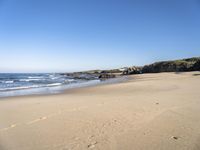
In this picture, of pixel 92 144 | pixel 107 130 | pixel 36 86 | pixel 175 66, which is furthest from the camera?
pixel 175 66

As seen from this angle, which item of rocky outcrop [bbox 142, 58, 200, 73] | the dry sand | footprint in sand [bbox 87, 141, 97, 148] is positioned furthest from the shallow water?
rocky outcrop [bbox 142, 58, 200, 73]

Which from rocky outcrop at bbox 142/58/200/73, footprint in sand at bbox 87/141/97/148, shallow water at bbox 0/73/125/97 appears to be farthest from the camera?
rocky outcrop at bbox 142/58/200/73

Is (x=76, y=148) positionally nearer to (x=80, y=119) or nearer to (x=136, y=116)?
(x=80, y=119)

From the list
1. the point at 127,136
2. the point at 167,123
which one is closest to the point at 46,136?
the point at 127,136

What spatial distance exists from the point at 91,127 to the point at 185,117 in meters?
2.70

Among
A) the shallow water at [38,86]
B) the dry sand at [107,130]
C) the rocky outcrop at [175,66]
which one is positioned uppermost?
the rocky outcrop at [175,66]

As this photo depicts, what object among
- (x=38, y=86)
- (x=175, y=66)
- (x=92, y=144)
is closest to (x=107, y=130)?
(x=92, y=144)

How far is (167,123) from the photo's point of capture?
4848mm

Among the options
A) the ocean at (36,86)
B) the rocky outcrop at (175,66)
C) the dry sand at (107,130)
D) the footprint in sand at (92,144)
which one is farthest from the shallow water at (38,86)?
the rocky outcrop at (175,66)

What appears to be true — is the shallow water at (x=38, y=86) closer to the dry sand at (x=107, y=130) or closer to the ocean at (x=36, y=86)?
A: the ocean at (x=36, y=86)

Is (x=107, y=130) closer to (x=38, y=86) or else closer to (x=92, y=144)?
(x=92, y=144)

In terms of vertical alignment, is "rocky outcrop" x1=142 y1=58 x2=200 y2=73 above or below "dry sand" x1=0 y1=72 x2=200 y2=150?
above

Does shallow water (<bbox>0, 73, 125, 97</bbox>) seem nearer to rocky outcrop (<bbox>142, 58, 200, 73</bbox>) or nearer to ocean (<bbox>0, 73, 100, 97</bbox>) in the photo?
ocean (<bbox>0, 73, 100, 97</bbox>)

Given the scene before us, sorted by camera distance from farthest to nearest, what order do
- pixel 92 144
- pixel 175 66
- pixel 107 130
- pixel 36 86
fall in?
pixel 175 66, pixel 36 86, pixel 107 130, pixel 92 144
